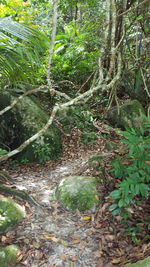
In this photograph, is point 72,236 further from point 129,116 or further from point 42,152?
point 129,116

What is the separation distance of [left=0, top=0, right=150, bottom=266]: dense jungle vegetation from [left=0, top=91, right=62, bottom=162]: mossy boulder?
0.07 feet

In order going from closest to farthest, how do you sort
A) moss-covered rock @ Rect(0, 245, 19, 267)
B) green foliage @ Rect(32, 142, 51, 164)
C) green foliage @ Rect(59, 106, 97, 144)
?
moss-covered rock @ Rect(0, 245, 19, 267) → green foliage @ Rect(32, 142, 51, 164) → green foliage @ Rect(59, 106, 97, 144)

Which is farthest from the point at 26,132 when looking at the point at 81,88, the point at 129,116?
the point at 129,116

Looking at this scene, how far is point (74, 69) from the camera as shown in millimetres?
7594

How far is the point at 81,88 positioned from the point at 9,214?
425 cm

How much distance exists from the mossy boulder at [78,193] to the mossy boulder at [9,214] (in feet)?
2.18

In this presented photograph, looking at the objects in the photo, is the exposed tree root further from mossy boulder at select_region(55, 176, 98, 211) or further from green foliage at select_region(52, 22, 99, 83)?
green foliage at select_region(52, 22, 99, 83)

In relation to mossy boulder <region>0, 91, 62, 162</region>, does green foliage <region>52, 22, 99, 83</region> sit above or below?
above

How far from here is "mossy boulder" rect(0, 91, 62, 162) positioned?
5.00m

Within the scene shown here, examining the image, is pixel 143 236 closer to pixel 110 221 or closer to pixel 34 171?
pixel 110 221

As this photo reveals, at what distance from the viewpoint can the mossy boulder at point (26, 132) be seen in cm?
500

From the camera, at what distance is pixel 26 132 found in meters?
5.21

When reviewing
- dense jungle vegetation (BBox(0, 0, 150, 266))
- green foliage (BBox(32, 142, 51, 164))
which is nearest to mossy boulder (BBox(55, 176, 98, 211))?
dense jungle vegetation (BBox(0, 0, 150, 266))

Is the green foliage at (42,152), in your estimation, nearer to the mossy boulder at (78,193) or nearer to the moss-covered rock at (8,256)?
the mossy boulder at (78,193)
